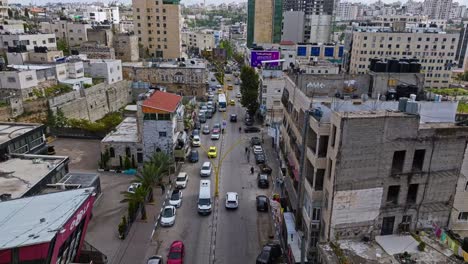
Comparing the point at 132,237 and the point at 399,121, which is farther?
the point at 132,237

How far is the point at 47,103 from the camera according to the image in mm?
49500

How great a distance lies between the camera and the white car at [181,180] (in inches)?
1449

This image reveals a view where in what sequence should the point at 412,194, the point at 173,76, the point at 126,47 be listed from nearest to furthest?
the point at 412,194 < the point at 173,76 < the point at 126,47

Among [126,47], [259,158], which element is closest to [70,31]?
[126,47]

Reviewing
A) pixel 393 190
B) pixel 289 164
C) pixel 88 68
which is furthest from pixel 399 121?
pixel 88 68

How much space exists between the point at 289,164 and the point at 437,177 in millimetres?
13567

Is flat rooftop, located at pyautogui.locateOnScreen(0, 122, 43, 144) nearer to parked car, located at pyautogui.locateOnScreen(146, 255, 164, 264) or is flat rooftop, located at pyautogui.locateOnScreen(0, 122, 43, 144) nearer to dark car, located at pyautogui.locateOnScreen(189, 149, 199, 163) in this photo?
dark car, located at pyautogui.locateOnScreen(189, 149, 199, 163)

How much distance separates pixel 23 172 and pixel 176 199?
13001 mm

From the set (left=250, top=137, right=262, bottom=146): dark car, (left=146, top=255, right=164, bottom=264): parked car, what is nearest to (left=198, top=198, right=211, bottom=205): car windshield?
(left=146, top=255, right=164, bottom=264): parked car

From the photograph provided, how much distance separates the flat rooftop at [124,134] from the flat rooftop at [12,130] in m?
7.52

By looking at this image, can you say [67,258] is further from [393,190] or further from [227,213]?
[393,190]

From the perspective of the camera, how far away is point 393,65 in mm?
32062

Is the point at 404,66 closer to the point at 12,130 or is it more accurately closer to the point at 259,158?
the point at 259,158

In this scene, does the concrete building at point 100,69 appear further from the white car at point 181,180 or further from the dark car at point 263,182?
the dark car at point 263,182
